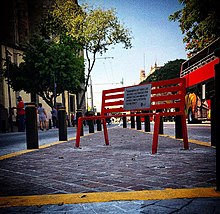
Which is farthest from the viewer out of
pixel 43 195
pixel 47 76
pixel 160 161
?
pixel 47 76

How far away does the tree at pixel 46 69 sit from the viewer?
26.7m

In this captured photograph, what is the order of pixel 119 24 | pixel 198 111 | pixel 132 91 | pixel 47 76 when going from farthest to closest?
pixel 119 24 → pixel 47 76 → pixel 198 111 → pixel 132 91

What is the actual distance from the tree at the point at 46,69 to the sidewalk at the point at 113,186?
23.5 meters

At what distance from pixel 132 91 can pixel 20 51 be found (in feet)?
99.1

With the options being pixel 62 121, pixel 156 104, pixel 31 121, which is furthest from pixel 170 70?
pixel 31 121

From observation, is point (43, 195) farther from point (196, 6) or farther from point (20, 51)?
point (20, 51)

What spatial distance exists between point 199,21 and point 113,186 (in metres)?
18.4

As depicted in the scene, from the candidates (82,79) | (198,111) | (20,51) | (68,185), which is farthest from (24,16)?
(68,185)

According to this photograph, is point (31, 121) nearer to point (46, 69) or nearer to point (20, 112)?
point (20, 112)

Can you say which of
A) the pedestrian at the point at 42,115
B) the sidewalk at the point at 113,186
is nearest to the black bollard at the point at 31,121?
the sidewalk at the point at 113,186

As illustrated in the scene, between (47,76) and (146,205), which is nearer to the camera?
(146,205)

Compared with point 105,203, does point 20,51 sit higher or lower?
higher

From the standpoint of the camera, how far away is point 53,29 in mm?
32125

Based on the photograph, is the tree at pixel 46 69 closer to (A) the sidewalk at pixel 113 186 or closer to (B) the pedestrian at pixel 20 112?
(B) the pedestrian at pixel 20 112
